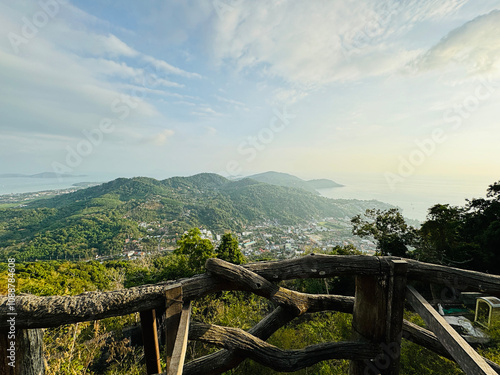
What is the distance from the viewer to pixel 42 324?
3.79ft

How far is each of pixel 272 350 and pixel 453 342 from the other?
1.15 meters

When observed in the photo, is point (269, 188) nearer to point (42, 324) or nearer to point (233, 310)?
point (233, 310)

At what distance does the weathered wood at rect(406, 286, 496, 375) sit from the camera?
1.16 meters

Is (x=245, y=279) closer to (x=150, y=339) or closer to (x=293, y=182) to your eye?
(x=150, y=339)

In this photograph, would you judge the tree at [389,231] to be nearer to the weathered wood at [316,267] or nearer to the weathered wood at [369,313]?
the weathered wood at [369,313]

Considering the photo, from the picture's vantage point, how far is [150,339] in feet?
4.98

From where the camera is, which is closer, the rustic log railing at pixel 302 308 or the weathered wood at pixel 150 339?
the rustic log railing at pixel 302 308

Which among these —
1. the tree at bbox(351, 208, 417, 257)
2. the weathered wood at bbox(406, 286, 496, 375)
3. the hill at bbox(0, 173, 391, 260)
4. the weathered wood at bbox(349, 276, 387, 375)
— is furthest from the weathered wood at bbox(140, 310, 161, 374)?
the hill at bbox(0, 173, 391, 260)

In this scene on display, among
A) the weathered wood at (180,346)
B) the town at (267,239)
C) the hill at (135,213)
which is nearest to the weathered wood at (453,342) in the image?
the weathered wood at (180,346)

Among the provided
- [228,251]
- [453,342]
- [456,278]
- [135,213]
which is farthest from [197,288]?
[135,213]

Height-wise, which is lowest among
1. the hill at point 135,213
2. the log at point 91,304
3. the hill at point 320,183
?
the hill at point 135,213

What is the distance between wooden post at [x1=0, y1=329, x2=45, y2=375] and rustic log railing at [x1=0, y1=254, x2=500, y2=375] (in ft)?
0.13

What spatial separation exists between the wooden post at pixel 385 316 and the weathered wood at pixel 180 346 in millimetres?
1353

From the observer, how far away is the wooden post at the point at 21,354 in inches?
45.1
